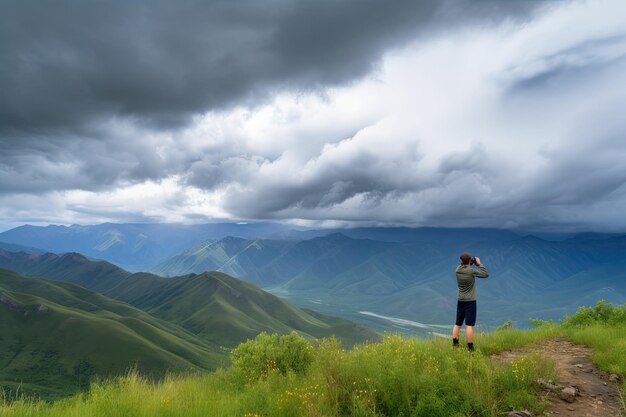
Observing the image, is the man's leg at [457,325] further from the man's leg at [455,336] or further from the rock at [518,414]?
the rock at [518,414]

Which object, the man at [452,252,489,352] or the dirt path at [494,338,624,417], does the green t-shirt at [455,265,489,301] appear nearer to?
the man at [452,252,489,352]

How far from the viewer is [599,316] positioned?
19.9 metres

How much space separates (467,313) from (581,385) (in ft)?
12.6

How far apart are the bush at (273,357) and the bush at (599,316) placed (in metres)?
14.3

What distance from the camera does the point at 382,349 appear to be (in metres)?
12.0

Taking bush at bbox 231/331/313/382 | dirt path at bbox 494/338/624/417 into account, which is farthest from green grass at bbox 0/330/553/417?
bush at bbox 231/331/313/382

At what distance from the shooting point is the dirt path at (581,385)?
909 cm

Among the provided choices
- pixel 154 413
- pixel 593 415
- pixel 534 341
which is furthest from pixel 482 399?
pixel 534 341

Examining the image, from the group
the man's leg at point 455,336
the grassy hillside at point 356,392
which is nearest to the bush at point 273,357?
the grassy hillside at point 356,392

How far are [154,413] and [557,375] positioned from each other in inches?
406

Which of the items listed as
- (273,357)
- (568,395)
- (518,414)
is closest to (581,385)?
(568,395)

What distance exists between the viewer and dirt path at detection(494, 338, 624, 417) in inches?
358

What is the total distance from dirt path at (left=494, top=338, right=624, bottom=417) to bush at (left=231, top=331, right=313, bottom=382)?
6.30m

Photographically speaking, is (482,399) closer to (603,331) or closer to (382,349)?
(382,349)
